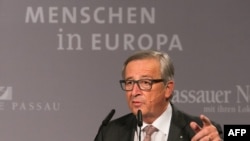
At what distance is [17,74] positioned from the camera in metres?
5.04

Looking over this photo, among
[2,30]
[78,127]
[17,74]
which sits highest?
[2,30]

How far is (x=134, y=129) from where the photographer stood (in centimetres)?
335

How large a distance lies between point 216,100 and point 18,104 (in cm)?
152

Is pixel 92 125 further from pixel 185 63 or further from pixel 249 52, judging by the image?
pixel 249 52

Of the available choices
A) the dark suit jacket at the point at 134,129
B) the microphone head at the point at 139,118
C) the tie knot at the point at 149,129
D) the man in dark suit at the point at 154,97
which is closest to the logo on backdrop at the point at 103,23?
the dark suit jacket at the point at 134,129

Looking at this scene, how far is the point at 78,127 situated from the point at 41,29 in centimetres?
81

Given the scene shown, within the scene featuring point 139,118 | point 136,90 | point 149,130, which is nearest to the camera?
point 139,118

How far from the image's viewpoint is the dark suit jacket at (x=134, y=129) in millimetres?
3258

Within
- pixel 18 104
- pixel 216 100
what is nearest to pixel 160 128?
pixel 216 100

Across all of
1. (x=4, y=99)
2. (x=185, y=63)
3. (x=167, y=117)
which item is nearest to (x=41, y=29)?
(x=4, y=99)

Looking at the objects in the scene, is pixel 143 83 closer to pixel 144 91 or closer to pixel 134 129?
pixel 144 91

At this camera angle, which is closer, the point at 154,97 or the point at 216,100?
the point at 154,97

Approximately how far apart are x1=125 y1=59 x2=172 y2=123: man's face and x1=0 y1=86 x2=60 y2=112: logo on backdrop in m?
1.91

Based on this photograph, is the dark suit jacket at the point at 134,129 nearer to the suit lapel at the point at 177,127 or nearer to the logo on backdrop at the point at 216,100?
the suit lapel at the point at 177,127
